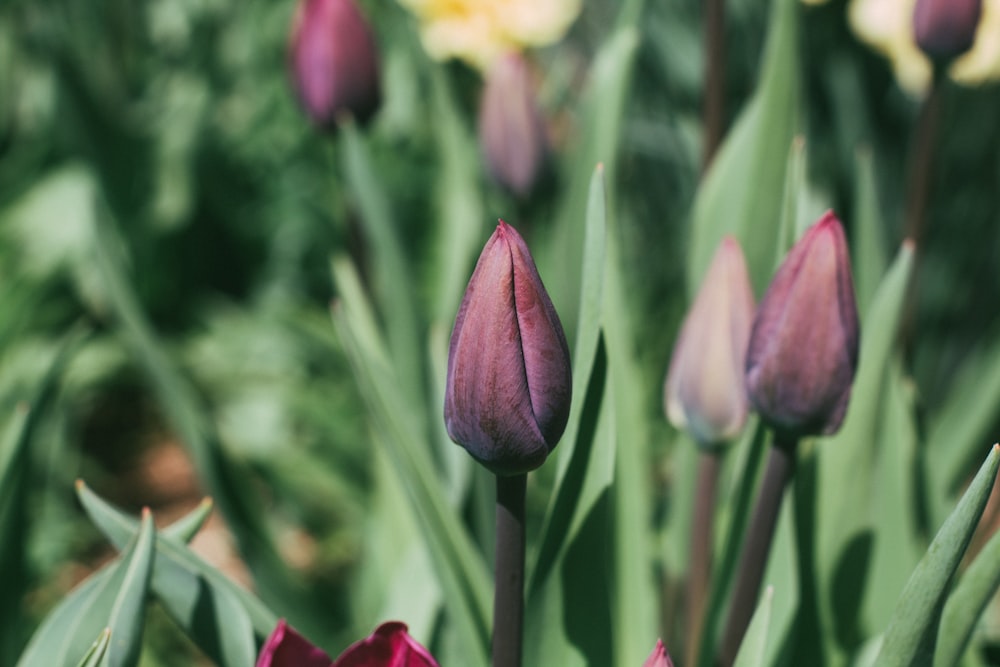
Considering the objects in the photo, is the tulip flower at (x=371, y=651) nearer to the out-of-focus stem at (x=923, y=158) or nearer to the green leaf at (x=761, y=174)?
the green leaf at (x=761, y=174)

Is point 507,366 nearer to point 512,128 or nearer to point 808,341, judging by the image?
point 808,341

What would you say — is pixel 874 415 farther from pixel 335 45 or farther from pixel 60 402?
pixel 60 402

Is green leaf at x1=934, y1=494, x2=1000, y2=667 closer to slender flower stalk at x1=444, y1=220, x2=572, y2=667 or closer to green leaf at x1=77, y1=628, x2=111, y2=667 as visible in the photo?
slender flower stalk at x1=444, y1=220, x2=572, y2=667

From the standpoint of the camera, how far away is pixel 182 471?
178cm

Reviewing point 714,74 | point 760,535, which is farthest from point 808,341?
point 714,74

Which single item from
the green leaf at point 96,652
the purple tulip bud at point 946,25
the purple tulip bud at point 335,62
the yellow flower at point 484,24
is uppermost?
the yellow flower at point 484,24

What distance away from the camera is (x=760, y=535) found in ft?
1.71

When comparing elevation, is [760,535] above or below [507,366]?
below

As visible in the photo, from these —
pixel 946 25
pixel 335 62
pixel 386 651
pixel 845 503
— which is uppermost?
pixel 335 62

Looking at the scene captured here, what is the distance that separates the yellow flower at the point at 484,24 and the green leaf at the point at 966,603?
928 millimetres

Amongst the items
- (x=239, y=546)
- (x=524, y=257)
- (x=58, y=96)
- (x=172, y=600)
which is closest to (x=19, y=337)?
(x=58, y=96)

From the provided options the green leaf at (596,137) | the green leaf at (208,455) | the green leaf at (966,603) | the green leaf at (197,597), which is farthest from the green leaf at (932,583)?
the green leaf at (208,455)

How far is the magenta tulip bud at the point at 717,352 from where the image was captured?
0.58 m

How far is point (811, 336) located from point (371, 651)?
0.73 ft
